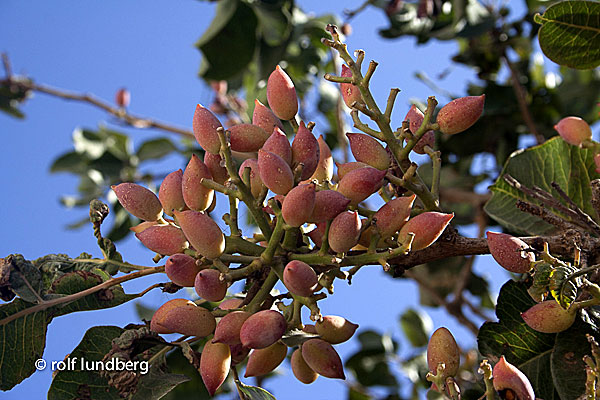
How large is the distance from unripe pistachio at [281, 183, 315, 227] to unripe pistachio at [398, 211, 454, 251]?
0.11 meters

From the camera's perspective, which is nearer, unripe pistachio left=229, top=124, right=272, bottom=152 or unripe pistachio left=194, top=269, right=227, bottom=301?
unripe pistachio left=194, top=269, right=227, bottom=301

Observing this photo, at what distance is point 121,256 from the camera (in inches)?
35.8

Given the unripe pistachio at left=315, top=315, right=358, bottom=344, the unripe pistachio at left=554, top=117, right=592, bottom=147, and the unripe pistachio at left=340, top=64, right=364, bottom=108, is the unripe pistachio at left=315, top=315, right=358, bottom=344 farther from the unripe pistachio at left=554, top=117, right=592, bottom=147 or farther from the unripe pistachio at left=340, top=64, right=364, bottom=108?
the unripe pistachio at left=554, top=117, right=592, bottom=147

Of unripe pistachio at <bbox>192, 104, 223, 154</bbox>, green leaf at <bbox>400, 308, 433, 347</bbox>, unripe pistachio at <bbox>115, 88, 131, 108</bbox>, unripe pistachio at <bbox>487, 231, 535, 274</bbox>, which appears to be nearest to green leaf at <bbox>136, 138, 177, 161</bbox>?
unripe pistachio at <bbox>115, 88, 131, 108</bbox>

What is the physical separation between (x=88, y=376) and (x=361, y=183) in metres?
0.44

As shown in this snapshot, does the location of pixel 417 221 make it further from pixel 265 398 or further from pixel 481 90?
pixel 481 90

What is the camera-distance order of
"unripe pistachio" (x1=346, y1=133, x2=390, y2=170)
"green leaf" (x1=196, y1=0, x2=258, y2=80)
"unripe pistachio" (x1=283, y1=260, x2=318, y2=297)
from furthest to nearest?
1. "green leaf" (x1=196, y1=0, x2=258, y2=80)
2. "unripe pistachio" (x1=346, y1=133, x2=390, y2=170)
3. "unripe pistachio" (x1=283, y1=260, x2=318, y2=297)

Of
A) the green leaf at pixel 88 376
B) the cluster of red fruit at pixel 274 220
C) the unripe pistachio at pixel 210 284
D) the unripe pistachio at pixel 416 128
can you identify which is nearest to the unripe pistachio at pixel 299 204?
the cluster of red fruit at pixel 274 220

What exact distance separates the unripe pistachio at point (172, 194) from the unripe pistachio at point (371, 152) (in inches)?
8.9

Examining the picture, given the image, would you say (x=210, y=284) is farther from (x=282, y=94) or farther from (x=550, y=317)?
(x=550, y=317)

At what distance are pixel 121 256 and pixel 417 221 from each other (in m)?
0.45

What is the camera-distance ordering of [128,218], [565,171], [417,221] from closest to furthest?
[417,221] → [565,171] → [128,218]

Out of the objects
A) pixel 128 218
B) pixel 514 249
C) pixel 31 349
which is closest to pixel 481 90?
pixel 128 218

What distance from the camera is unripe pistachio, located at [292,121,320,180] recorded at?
0.75m
